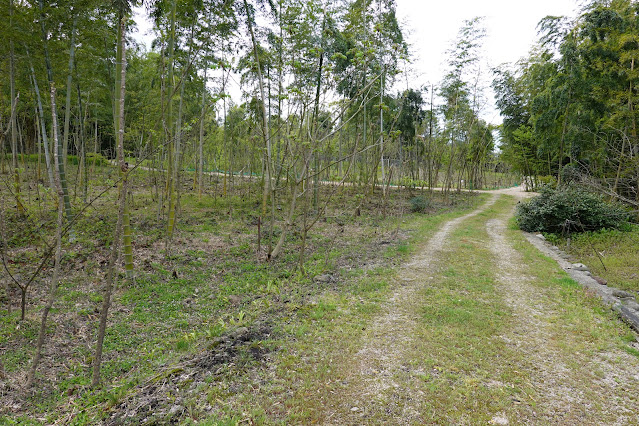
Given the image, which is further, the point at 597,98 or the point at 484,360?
the point at 597,98

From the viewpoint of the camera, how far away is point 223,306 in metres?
4.39

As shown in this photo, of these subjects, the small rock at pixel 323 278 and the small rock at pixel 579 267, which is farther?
A: the small rock at pixel 579 267

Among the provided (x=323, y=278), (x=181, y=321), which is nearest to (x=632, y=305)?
(x=323, y=278)

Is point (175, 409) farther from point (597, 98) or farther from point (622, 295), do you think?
point (597, 98)

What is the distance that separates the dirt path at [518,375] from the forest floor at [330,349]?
0.01 meters

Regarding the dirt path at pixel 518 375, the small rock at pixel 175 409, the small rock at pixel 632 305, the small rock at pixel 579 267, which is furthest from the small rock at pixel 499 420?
the small rock at pixel 579 267

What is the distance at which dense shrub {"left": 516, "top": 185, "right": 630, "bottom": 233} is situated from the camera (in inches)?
369

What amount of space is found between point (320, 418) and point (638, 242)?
10014 mm

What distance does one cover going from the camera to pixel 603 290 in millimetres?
5219

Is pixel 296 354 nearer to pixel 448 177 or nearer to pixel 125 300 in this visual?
pixel 125 300

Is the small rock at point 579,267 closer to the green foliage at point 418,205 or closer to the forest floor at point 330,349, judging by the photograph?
the forest floor at point 330,349

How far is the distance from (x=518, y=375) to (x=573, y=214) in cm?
874

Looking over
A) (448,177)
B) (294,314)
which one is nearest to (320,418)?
(294,314)

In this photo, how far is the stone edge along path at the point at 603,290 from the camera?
165 inches
